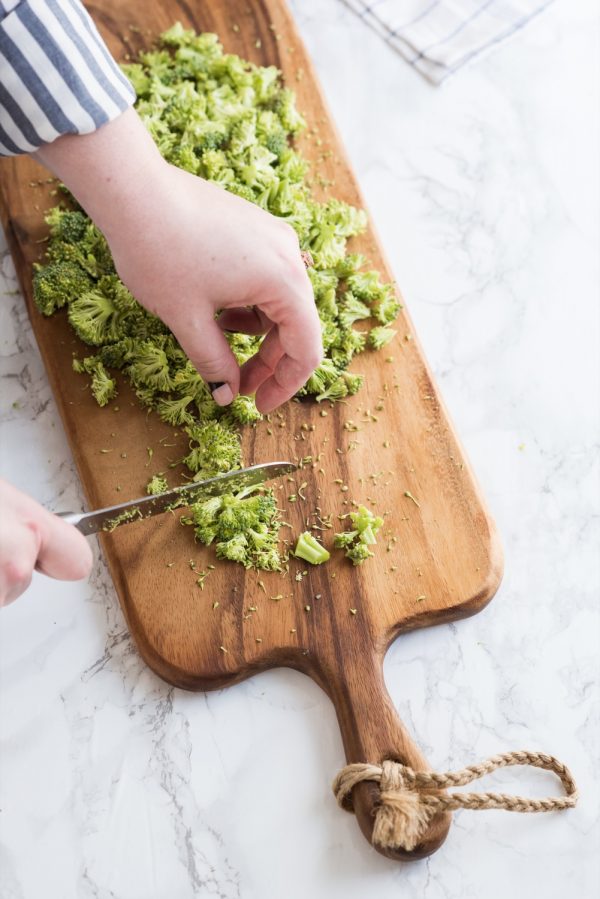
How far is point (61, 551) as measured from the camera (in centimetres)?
174

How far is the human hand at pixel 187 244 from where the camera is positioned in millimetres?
1856

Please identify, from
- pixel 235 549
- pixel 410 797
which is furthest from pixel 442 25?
pixel 410 797

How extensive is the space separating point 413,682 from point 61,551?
2.94ft

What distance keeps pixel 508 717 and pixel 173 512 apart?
3.01 feet

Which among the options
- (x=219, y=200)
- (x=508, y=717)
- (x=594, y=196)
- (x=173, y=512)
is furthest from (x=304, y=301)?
(x=594, y=196)

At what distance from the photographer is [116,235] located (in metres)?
1.90

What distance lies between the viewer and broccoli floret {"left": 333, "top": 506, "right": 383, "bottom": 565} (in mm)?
2107

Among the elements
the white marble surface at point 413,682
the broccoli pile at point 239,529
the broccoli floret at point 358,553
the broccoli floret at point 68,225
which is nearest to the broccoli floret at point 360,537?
the broccoli floret at point 358,553

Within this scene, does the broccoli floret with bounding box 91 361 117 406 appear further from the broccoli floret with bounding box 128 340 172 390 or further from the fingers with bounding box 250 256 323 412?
the fingers with bounding box 250 256 323 412

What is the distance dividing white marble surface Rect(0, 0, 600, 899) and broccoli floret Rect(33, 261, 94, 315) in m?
0.15

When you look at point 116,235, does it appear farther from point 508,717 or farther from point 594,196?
point 594,196

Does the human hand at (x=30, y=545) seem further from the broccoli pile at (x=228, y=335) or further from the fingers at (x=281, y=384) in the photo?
the fingers at (x=281, y=384)

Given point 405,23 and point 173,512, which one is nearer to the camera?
point 173,512

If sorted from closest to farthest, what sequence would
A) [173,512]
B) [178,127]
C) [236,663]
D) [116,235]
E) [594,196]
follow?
[116,235] < [236,663] < [173,512] < [178,127] < [594,196]
